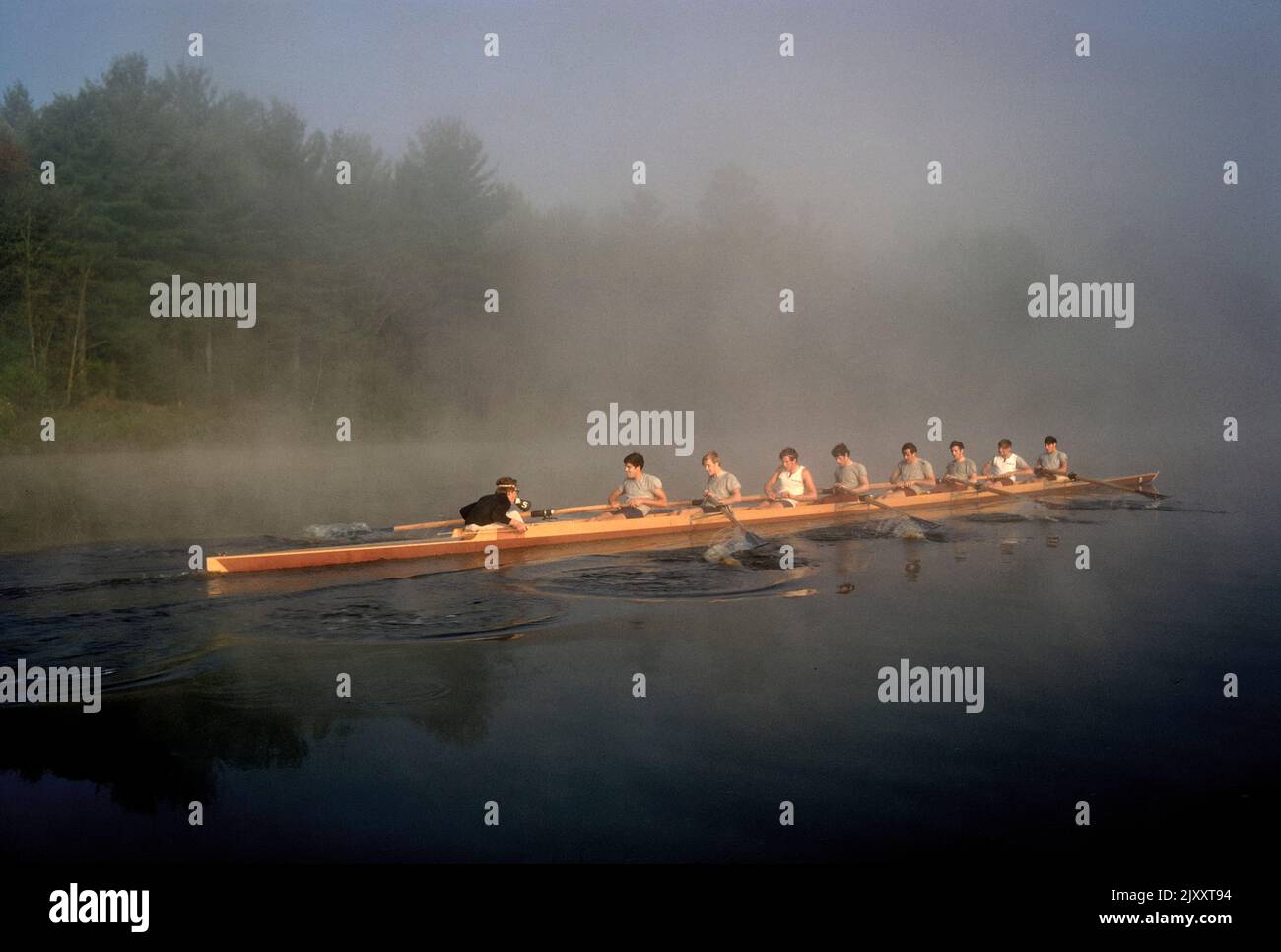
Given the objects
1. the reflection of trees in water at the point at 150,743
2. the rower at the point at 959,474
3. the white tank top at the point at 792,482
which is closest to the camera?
the reflection of trees in water at the point at 150,743

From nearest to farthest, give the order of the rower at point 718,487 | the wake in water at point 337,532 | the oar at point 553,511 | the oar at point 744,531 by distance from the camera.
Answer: the oar at point 553,511 < the wake in water at point 337,532 < the oar at point 744,531 < the rower at point 718,487

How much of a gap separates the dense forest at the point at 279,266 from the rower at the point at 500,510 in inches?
783

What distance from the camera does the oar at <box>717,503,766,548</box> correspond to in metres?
13.9

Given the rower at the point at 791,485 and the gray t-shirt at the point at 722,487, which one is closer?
the gray t-shirt at the point at 722,487

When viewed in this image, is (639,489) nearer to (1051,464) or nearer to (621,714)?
(621,714)

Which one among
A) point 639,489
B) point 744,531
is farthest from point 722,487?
point 639,489

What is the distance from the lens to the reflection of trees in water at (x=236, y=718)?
22.1 ft

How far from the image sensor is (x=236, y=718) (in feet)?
24.6

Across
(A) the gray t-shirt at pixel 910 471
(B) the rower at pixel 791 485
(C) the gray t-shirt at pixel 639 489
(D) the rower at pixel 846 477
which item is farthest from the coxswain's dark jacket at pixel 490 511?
(A) the gray t-shirt at pixel 910 471

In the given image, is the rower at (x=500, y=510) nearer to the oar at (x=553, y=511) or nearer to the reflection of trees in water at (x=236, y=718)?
the oar at (x=553, y=511)

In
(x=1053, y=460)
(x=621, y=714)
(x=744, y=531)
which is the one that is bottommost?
(x=621, y=714)

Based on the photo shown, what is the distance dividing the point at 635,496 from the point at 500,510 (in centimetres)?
219

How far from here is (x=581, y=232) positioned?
148 ft
